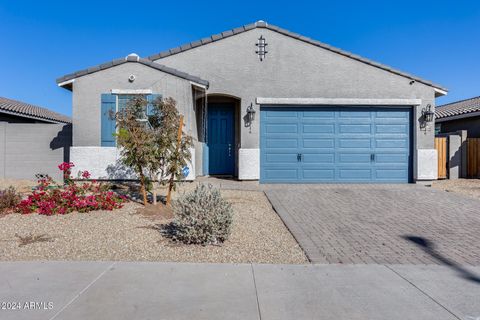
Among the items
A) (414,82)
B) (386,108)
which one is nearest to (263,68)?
(386,108)

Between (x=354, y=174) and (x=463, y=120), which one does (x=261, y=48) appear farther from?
(x=463, y=120)

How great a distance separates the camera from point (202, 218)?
199 inches

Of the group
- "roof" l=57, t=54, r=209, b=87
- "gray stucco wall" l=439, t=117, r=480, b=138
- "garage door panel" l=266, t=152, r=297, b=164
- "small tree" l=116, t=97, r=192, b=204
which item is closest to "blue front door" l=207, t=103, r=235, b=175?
"garage door panel" l=266, t=152, r=297, b=164

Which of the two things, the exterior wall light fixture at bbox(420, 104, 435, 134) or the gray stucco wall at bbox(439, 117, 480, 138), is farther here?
the gray stucco wall at bbox(439, 117, 480, 138)

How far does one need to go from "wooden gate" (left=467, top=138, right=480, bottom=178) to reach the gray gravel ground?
39.3ft

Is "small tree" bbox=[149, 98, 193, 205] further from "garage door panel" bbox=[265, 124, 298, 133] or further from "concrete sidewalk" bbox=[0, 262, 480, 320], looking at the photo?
"garage door panel" bbox=[265, 124, 298, 133]

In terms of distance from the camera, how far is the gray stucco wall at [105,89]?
10430 mm

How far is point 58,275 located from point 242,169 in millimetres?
7955

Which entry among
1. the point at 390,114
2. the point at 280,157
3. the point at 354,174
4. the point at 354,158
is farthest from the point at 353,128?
the point at 280,157

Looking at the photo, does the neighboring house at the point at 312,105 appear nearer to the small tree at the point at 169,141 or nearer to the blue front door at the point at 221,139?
the blue front door at the point at 221,139

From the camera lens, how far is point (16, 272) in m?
3.96

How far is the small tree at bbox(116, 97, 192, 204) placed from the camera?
7020 mm

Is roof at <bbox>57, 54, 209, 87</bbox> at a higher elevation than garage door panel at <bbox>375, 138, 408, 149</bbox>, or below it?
higher

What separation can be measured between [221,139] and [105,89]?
4.69 meters
